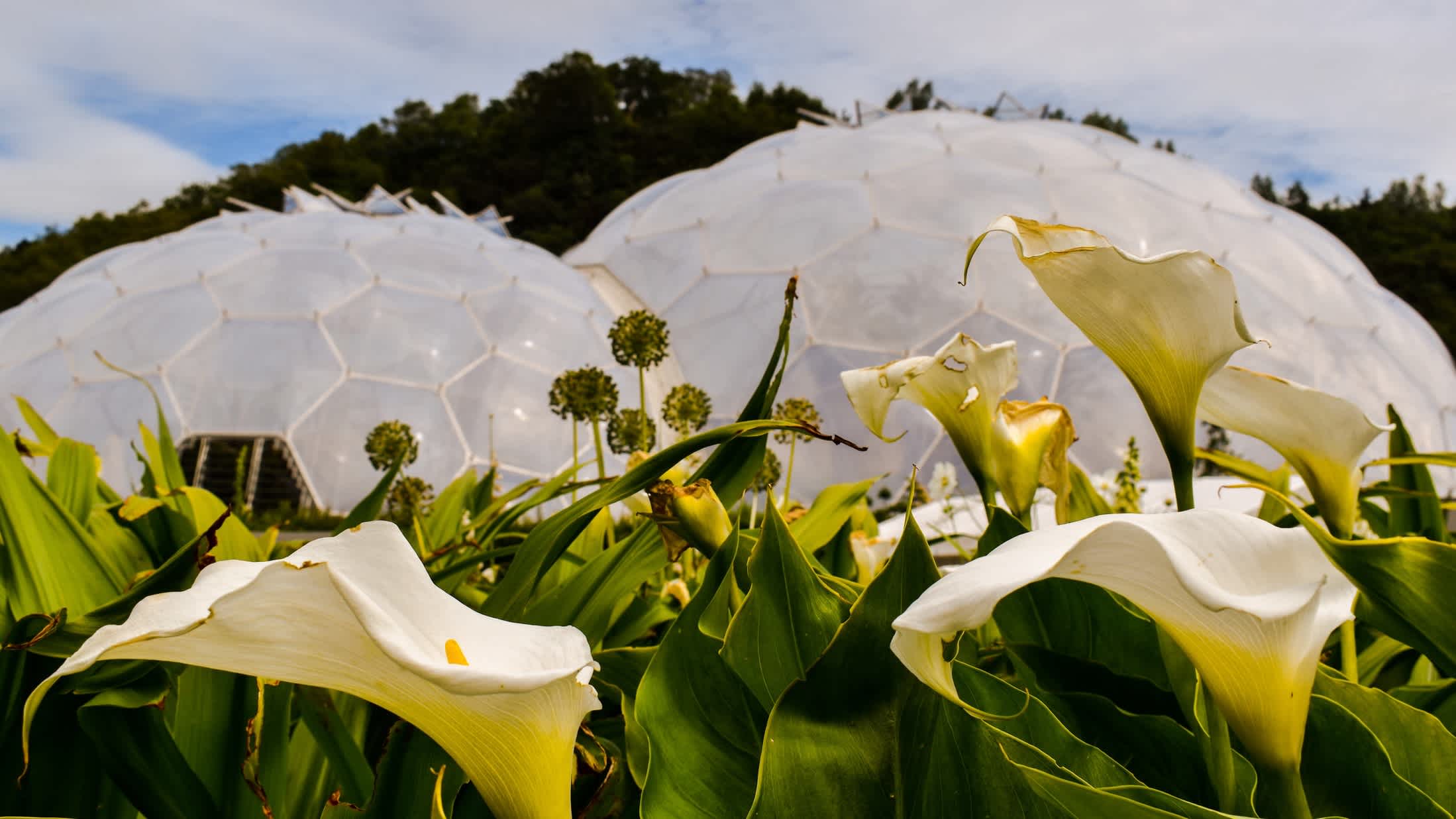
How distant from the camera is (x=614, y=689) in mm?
644

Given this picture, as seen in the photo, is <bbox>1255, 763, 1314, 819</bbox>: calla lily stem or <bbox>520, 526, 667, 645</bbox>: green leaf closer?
<bbox>1255, 763, 1314, 819</bbox>: calla lily stem

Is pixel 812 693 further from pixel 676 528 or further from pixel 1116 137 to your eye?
pixel 1116 137

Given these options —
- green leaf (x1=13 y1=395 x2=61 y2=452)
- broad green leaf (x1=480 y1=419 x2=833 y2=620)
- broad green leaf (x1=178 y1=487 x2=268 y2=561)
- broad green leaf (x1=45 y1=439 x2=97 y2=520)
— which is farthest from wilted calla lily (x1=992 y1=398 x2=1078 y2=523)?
green leaf (x1=13 y1=395 x2=61 y2=452)

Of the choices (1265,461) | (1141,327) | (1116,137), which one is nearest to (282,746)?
(1141,327)

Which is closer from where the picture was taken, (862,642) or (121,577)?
(862,642)

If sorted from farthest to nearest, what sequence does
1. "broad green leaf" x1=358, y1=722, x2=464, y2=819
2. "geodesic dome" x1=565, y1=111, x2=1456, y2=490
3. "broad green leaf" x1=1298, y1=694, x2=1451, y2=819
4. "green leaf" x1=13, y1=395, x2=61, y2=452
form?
1. "geodesic dome" x1=565, y1=111, x2=1456, y2=490
2. "green leaf" x1=13, y1=395, x2=61, y2=452
3. "broad green leaf" x1=358, y1=722, x2=464, y2=819
4. "broad green leaf" x1=1298, y1=694, x2=1451, y2=819

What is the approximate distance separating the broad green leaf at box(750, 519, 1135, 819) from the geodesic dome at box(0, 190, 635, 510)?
22.4ft

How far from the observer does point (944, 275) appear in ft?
25.6

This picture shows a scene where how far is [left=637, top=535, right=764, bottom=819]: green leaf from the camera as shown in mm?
481

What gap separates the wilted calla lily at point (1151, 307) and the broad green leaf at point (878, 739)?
17 cm

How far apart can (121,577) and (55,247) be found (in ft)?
76.9

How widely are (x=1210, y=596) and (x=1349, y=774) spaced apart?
263mm

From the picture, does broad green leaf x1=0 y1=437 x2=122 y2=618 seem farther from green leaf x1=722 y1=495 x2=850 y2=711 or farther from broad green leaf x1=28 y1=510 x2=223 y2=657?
green leaf x1=722 y1=495 x2=850 y2=711

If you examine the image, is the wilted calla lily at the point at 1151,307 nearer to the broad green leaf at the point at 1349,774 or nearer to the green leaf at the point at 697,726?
the broad green leaf at the point at 1349,774
